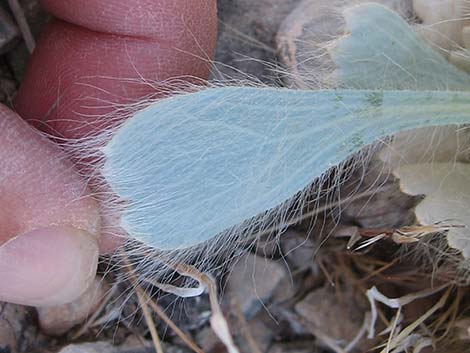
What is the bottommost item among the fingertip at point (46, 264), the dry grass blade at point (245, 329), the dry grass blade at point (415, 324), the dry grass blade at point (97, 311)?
the dry grass blade at point (415, 324)

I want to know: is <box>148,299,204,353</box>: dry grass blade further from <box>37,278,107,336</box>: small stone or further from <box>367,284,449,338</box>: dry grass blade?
<box>367,284,449,338</box>: dry grass blade

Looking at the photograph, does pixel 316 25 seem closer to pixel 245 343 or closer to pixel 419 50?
pixel 419 50

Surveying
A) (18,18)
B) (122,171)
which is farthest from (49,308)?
(18,18)

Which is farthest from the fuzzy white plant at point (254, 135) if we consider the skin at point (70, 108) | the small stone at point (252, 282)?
the small stone at point (252, 282)

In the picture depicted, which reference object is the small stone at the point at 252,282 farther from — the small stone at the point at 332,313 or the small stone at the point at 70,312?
the small stone at the point at 70,312

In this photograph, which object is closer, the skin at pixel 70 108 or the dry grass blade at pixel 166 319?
the skin at pixel 70 108

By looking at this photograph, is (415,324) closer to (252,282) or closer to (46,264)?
(252,282)
